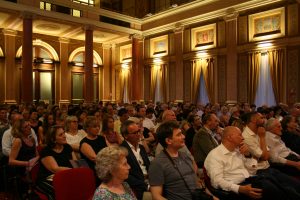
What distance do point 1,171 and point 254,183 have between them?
11.2ft

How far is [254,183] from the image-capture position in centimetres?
277

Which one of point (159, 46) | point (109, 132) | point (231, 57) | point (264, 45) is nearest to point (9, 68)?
point (159, 46)

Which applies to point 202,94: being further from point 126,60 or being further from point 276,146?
point 276,146

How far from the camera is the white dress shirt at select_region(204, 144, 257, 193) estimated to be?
109 inches

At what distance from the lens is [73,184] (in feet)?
8.45

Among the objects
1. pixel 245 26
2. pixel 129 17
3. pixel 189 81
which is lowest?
pixel 189 81

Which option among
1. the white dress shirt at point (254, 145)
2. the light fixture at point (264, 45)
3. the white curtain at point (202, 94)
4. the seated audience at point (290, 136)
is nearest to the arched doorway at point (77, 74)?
the white curtain at point (202, 94)

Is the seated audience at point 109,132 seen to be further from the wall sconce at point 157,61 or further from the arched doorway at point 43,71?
the arched doorway at point 43,71

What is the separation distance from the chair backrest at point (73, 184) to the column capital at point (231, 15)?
10.1 m

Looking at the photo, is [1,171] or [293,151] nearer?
[1,171]

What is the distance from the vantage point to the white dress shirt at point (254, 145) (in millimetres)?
3680

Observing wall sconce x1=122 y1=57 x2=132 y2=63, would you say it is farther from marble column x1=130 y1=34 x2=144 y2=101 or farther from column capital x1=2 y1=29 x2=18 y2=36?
column capital x1=2 y1=29 x2=18 y2=36

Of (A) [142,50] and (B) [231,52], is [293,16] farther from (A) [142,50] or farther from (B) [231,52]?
(A) [142,50]

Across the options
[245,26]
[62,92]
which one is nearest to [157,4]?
[245,26]
